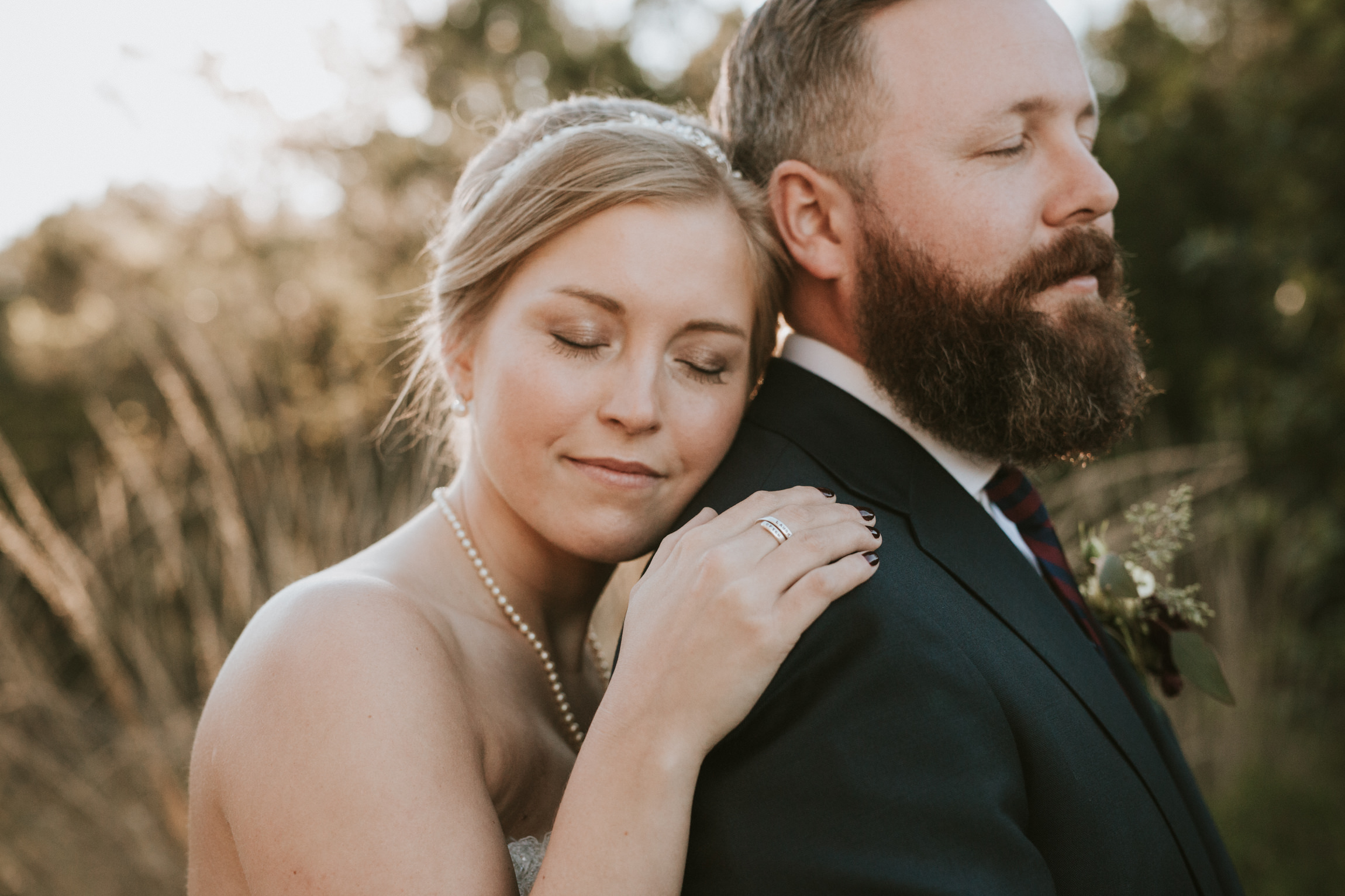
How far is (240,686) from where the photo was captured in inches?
68.4

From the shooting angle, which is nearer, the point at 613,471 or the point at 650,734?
the point at 650,734

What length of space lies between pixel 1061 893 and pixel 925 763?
0.40 meters

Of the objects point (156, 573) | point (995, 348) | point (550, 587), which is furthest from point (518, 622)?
point (156, 573)

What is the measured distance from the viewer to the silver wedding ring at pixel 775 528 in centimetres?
164

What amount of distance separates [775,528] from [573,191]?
0.86 meters

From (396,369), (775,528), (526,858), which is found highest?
(775,528)

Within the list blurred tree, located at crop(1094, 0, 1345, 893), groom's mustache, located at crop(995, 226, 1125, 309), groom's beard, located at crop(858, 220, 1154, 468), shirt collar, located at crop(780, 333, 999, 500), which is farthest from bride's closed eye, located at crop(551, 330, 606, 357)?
blurred tree, located at crop(1094, 0, 1345, 893)

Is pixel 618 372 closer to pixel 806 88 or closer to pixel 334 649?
pixel 334 649

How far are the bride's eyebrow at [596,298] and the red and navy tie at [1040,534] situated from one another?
1.06 meters

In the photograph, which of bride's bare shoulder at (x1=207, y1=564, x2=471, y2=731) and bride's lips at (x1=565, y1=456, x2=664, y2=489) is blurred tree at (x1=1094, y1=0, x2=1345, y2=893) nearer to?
bride's lips at (x1=565, y1=456, x2=664, y2=489)

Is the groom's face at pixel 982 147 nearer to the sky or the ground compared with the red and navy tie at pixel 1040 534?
nearer to the sky

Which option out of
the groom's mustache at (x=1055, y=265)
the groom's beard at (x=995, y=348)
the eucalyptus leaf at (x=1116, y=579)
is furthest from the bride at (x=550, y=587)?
the eucalyptus leaf at (x=1116, y=579)

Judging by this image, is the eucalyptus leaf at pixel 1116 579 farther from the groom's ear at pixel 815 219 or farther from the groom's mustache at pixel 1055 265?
the groom's ear at pixel 815 219

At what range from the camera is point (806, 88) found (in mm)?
2285
